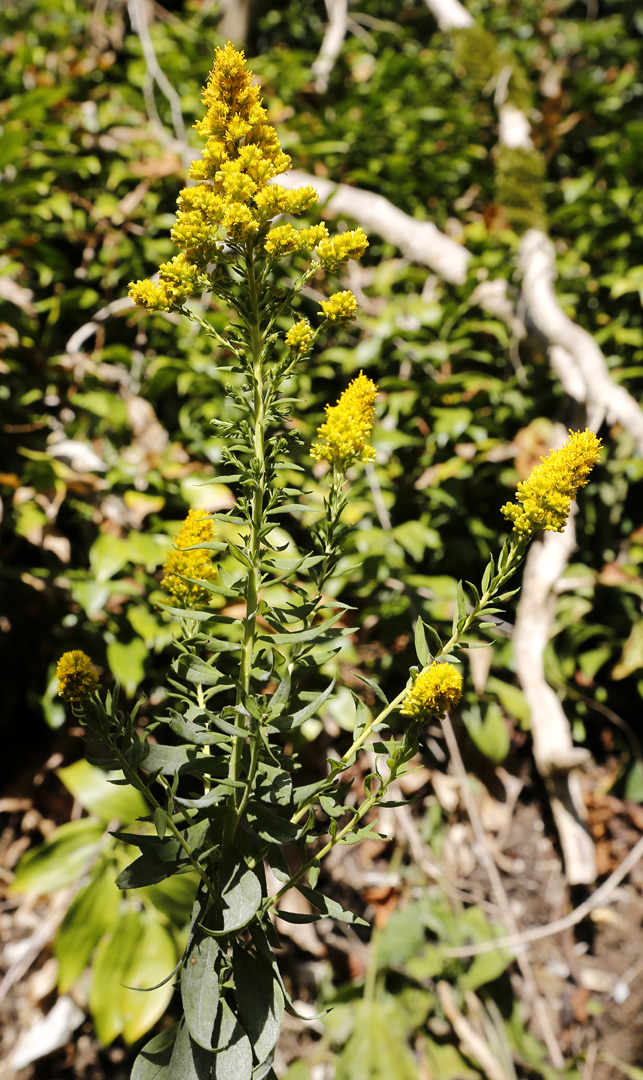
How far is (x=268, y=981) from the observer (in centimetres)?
83

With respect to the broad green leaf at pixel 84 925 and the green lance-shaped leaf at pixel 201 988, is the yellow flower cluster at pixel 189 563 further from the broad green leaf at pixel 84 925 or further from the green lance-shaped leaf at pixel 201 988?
the broad green leaf at pixel 84 925

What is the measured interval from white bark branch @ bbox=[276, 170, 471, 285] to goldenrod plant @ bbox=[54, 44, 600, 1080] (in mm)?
1955

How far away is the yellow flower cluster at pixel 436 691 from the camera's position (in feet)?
2.39

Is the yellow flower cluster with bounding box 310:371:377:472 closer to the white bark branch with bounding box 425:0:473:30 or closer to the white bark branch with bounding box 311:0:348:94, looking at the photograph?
the white bark branch with bounding box 311:0:348:94

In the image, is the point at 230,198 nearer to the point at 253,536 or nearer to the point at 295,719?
the point at 253,536

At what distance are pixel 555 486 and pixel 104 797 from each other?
→ 1.58m

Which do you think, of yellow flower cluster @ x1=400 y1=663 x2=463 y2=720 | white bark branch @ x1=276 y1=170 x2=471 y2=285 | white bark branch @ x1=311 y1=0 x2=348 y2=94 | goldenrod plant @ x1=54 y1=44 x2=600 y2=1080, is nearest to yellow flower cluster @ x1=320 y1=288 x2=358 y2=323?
goldenrod plant @ x1=54 y1=44 x2=600 y2=1080

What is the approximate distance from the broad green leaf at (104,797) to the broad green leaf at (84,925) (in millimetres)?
182

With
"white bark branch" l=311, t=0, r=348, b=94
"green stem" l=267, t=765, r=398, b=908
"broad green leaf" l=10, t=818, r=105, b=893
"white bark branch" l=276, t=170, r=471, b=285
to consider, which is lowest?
"broad green leaf" l=10, t=818, r=105, b=893

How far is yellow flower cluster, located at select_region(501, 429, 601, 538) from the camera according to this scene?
707mm

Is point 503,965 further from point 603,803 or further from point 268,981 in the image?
point 268,981

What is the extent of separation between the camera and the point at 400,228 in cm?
272

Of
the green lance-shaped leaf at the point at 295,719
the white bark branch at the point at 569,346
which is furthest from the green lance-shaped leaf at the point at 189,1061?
the white bark branch at the point at 569,346

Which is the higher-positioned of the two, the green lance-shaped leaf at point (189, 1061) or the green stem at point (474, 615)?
the green stem at point (474, 615)
